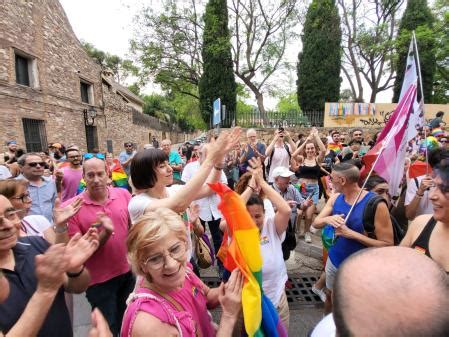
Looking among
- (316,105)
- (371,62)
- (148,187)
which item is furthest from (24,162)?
(371,62)

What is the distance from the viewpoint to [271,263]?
218cm

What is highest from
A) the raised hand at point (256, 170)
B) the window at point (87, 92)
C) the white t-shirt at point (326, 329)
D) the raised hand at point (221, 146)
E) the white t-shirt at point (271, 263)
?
the window at point (87, 92)

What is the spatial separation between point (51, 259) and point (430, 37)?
22.2 metres

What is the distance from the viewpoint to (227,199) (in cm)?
143

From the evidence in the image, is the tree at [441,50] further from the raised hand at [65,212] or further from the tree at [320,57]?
the raised hand at [65,212]

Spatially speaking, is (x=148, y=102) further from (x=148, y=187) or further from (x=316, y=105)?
(x=148, y=187)

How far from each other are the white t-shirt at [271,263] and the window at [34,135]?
454 inches

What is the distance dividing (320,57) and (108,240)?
19711 mm

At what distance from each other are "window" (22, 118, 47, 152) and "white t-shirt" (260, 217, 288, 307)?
454 inches

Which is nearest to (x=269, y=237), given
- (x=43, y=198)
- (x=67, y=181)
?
(x=43, y=198)

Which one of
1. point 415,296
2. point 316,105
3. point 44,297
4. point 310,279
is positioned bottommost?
point 310,279

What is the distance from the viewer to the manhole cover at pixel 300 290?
10.9 ft

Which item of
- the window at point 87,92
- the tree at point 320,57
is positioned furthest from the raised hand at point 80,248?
the tree at point 320,57

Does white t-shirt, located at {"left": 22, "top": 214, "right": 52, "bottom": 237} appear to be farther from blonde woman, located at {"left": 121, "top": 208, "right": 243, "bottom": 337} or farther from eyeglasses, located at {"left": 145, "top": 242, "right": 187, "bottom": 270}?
eyeglasses, located at {"left": 145, "top": 242, "right": 187, "bottom": 270}
